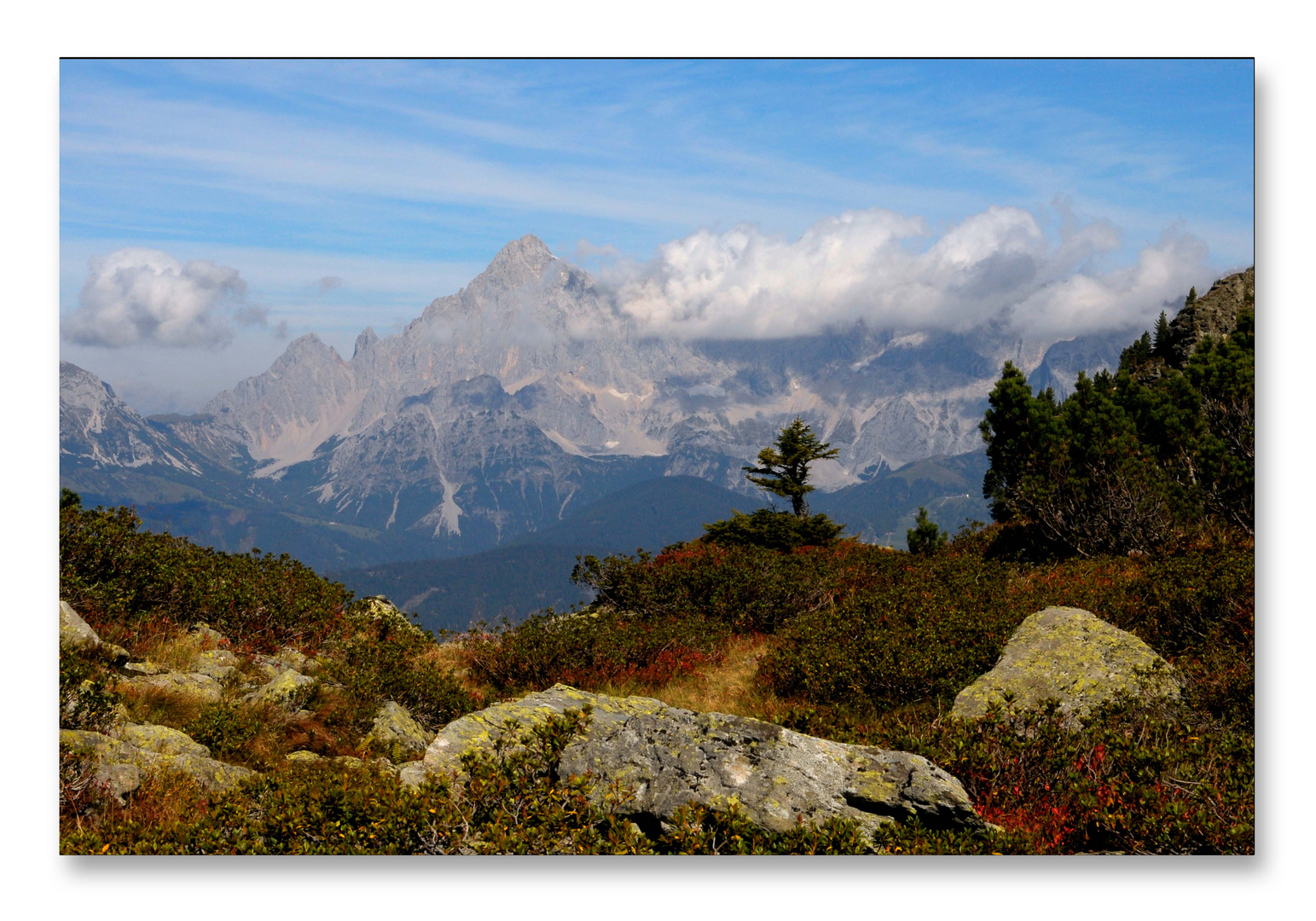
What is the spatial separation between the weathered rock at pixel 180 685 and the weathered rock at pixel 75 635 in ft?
1.84

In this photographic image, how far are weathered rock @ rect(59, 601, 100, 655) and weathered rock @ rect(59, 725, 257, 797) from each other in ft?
5.26

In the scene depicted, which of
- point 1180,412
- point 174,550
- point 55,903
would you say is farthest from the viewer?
point 1180,412

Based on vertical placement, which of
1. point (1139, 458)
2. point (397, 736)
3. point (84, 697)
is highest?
point (1139, 458)

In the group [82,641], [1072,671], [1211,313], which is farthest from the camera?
[1211,313]

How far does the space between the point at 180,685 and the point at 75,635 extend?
1218 mm

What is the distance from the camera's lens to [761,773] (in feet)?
23.1

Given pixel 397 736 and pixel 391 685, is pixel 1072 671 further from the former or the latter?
pixel 391 685

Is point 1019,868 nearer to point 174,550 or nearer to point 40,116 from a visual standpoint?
point 174,550

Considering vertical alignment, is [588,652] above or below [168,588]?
below

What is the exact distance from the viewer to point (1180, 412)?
2302 centimetres

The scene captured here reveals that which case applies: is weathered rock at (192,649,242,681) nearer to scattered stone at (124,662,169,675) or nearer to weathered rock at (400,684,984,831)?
scattered stone at (124,662,169,675)

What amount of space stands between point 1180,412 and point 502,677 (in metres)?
18.9

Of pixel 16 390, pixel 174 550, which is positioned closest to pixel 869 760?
pixel 16 390

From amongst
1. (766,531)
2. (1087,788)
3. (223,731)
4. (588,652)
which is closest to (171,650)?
(223,731)
